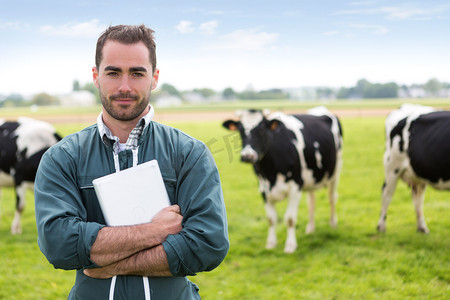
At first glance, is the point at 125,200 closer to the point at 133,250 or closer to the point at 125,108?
the point at 133,250

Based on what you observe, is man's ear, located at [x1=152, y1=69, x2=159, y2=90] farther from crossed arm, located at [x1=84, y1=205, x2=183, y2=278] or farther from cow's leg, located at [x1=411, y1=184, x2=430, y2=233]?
cow's leg, located at [x1=411, y1=184, x2=430, y2=233]

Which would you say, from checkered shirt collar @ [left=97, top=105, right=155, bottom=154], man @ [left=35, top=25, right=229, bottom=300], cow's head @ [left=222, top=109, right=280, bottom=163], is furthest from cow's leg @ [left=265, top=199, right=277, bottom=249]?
checkered shirt collar @ [left=97, top=105, right=155, bottom=154]

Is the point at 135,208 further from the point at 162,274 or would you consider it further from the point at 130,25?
the point at 130,25

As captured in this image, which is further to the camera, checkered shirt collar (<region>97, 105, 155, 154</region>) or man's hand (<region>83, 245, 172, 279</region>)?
checkered shirt collar (<region>97, 105, 155, 154</region>)

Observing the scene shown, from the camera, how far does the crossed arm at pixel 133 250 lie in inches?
71.7

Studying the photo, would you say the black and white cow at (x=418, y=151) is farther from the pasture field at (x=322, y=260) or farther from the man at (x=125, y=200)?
the man at (x=125, y=200)

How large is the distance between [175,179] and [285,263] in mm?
3963

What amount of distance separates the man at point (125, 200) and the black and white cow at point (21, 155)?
5.59 meters

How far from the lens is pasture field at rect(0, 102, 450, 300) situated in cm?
474

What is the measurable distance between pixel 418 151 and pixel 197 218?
5.00 metres

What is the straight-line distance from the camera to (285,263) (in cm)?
555

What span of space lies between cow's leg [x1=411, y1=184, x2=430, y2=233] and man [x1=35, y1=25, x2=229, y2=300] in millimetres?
5324

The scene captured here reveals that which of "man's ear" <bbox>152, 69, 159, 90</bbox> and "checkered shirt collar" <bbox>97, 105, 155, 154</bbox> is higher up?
"man's ear" <bbox>152, 69, 159, 90</bbox>

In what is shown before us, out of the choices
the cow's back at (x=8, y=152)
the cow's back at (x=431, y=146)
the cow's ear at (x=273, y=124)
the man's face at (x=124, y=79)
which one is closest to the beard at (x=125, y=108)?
the man's face at (x=124, y=79)
